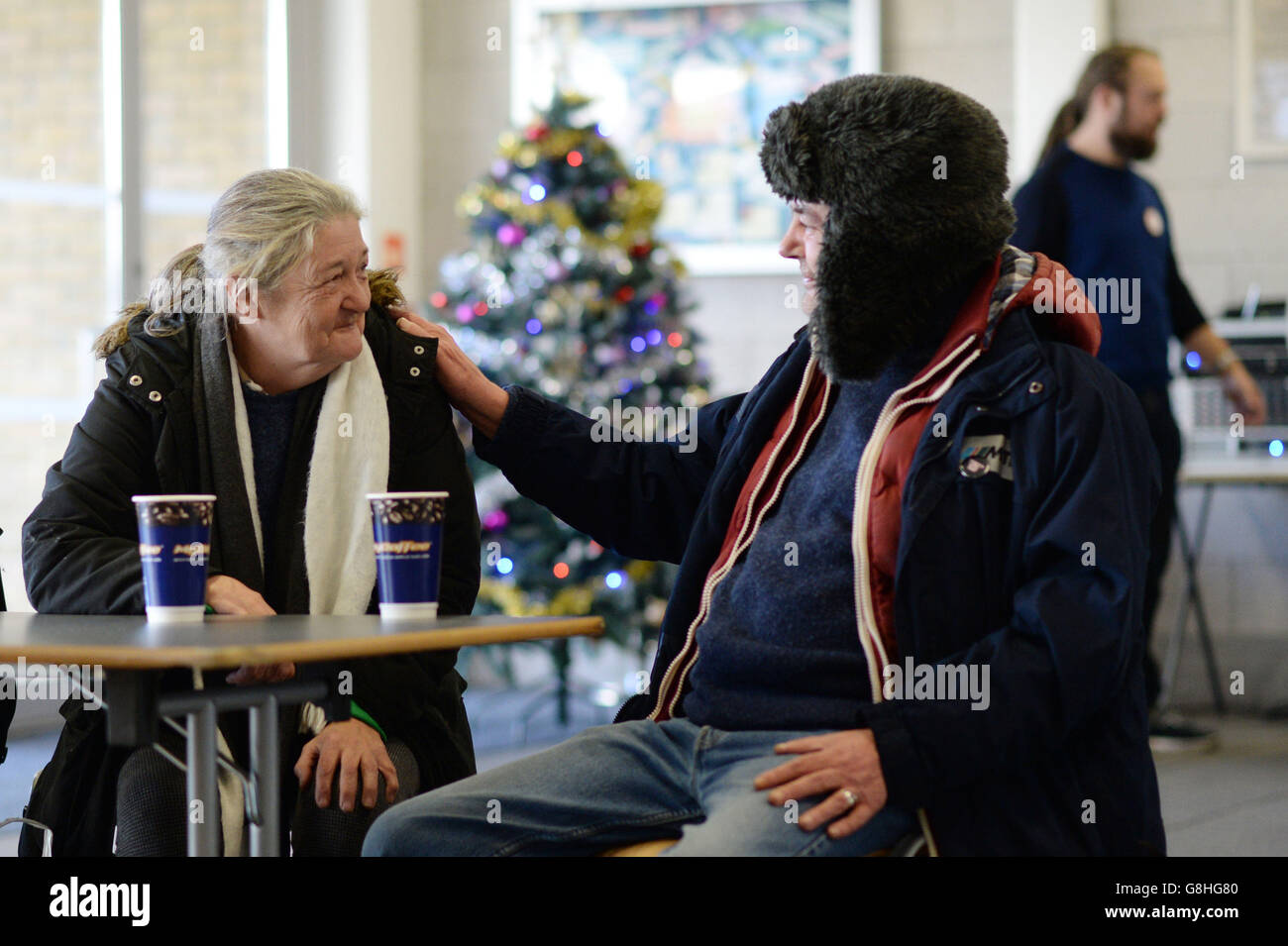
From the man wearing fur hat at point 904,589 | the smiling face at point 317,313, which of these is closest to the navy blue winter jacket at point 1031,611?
the man wearing fur hat at point 904,589

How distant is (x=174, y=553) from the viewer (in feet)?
5.10

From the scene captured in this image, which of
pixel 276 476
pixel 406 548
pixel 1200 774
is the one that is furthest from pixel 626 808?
pixel 1200 774

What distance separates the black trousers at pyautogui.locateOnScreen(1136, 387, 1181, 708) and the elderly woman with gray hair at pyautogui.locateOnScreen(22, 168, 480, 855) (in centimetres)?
278

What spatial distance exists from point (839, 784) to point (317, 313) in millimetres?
957

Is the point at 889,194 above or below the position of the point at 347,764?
above

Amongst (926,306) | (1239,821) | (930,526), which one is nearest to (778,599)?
(930,526)

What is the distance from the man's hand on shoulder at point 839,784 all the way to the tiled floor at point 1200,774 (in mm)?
2071

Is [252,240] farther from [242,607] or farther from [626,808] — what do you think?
[626,808]

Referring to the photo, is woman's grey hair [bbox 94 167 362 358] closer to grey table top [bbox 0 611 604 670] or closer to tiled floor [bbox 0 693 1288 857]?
grey table top [bbox 0 611 604 670]

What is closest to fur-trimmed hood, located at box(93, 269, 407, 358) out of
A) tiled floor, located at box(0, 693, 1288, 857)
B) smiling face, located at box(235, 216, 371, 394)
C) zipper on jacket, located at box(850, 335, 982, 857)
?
smiling face, located at box(235, 216, 371, 394)

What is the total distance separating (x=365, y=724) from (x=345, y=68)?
460cm

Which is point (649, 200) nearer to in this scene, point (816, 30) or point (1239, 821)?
point (816, 30)

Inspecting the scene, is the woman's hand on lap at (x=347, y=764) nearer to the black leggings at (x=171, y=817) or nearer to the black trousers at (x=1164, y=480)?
the black leggings at (x=171, y=817)

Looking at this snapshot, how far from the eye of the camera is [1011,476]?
1.58 m
